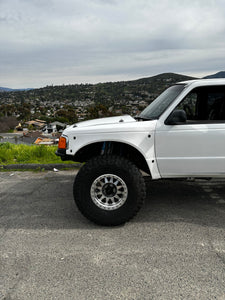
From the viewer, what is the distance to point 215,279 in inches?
95.6

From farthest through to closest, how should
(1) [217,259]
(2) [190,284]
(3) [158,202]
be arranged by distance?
(3) [158,202], (1) [217,259], (2) [190,284]

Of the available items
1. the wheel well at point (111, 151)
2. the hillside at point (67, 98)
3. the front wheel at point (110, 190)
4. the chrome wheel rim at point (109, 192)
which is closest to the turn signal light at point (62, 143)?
the wheel well at point (111, 151)

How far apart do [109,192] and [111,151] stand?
0.60 m

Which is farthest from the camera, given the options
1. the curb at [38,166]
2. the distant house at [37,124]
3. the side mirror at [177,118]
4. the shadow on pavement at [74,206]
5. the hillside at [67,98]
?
the distant house at [37,124]

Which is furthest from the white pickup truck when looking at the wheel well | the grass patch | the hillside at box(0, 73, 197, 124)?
the hillside at box(0, 73, 197, 124)

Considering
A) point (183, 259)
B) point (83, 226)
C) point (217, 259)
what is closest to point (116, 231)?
point (83, 226)

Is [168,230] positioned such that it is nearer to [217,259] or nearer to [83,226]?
[217,259]

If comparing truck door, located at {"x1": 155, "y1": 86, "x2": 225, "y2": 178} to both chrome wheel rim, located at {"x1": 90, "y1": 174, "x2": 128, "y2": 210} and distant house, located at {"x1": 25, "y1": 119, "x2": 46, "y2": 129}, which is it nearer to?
chrome wheel rim, located at {"x1": 90, "y1": 174, "x2": 128, "y2": 210}

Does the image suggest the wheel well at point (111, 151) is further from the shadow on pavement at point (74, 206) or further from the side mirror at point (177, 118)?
the side mirror at point (177, 118)

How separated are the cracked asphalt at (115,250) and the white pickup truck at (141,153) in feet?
1.10

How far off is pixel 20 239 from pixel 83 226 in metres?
0.77

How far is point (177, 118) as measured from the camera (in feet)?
11.3

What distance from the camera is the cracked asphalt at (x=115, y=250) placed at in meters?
2.33

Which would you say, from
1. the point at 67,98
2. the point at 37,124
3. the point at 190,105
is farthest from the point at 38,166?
the point at 67,98
